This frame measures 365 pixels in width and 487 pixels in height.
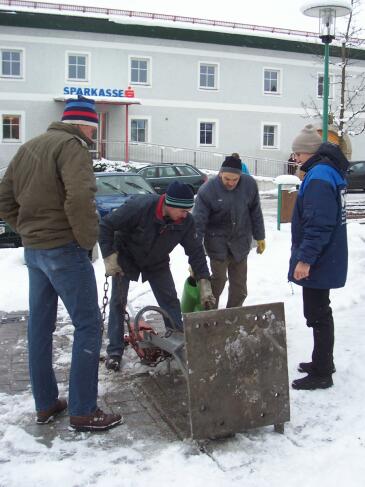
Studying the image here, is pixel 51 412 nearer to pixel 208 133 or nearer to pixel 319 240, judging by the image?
pixel 319 240

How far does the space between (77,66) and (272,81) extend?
10728mm

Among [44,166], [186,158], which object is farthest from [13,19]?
[44,166]

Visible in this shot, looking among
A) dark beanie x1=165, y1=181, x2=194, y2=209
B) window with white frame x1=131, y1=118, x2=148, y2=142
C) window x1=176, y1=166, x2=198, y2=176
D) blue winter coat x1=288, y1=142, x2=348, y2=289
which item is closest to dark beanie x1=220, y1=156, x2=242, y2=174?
blue winter coat x1=288, y1=142, x2=348, y2=289

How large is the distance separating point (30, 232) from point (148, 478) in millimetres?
1506

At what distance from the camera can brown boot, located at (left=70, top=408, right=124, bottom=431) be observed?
359 centimetres

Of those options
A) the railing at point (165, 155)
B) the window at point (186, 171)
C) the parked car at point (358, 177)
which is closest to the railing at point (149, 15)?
the railing at point (165, 155)

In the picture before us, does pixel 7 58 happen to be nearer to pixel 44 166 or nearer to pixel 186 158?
pixel 186 158

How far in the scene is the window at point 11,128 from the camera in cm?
2797

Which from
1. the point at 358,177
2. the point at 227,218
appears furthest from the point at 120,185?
the point at 358,177

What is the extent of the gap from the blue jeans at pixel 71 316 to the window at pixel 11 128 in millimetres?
25742

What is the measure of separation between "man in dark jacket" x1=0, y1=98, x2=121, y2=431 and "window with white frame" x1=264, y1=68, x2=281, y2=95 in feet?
100

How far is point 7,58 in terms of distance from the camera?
28.0 metres

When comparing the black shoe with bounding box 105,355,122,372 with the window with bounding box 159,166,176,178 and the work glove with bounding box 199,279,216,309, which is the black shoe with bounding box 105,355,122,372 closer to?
the work glove with bounding box 199,279,216,309

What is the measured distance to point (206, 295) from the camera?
4.41 m
